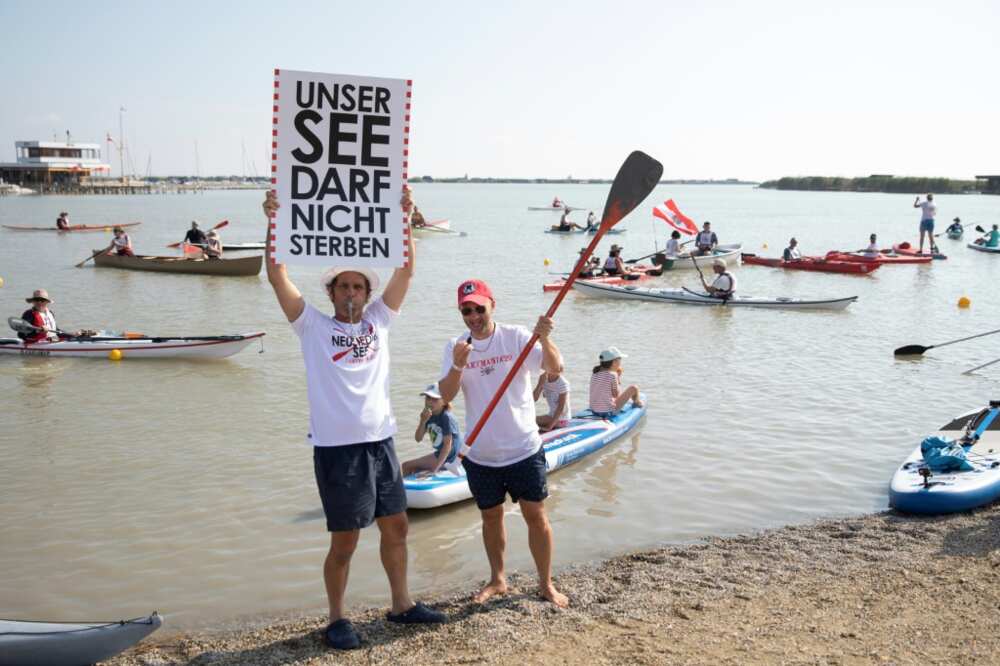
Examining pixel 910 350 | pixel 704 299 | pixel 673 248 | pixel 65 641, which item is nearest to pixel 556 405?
pixel 65 641

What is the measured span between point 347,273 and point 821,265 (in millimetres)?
26565

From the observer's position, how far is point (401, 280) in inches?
184

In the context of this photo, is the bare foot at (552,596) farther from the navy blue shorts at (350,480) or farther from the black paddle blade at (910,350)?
the black paddle blade at (910,350)

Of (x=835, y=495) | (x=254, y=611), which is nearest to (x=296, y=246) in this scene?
(x=254, y=611)

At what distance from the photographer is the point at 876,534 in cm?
663

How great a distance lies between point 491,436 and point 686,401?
737 cm

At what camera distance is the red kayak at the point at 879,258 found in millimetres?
28719

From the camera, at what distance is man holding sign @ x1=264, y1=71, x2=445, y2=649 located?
4.31 meters

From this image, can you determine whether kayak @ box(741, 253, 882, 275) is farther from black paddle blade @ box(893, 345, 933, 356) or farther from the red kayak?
black paddle blade @ box(893, 345, 933, 356)

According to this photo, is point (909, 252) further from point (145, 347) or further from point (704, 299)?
point (145, 347)

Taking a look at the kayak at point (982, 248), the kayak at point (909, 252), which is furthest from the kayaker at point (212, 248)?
the kayak at point (982, 248)

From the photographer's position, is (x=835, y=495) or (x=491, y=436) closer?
(x=491, y=436)

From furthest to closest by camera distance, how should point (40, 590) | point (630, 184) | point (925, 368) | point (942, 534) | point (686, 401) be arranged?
point (925, 368)
point (686, 401)
point (942, 534)
point (40, 590)
point (630, 184)

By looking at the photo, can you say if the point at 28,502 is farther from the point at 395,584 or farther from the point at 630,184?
the point at 630,184
